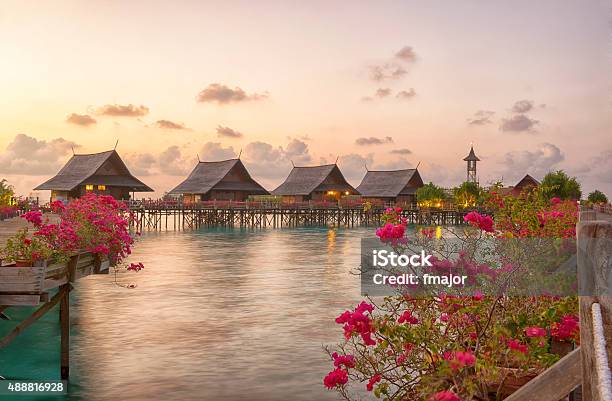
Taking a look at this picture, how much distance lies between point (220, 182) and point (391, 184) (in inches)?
1022

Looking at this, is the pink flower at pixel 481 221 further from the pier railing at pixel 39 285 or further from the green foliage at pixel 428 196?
the green foliage at pixel 428 196

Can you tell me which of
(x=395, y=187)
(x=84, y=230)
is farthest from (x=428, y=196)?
(x=84, y=230)

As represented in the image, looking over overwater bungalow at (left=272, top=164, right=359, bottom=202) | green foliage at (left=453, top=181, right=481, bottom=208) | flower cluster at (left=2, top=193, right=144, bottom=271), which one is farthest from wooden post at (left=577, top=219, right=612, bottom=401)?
green foliage at (left=453, top=181, right=481, bottom=208)

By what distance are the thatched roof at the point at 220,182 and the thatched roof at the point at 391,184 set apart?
19.4 metres

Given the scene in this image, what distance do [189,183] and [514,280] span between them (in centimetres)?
7198

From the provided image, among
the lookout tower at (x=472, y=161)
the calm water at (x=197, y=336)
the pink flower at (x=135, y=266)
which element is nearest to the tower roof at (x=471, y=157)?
the lookout tower at (x=472, y=161)

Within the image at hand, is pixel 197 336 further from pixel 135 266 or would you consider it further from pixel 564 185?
pixel 564 185

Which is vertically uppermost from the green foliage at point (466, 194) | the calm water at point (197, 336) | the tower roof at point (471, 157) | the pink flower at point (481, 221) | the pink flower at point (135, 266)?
the tower roof at point (471, 157)

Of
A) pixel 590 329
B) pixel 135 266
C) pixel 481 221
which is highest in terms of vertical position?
pixel 481 221

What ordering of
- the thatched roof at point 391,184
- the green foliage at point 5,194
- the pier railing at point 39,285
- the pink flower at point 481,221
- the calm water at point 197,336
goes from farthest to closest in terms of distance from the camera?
the thatched roof at point 391,184
the green foliage at point 5,194
the calm water at point 197,336
the pier railing at point 39,285
the pink flower at point 481,221

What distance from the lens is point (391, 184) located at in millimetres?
86875

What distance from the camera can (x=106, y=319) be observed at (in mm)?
17875

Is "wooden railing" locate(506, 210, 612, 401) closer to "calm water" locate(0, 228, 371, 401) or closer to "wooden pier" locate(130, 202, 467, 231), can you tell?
"calm water" locate(0, 228, 371, 401)

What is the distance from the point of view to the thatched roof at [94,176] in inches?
2549
